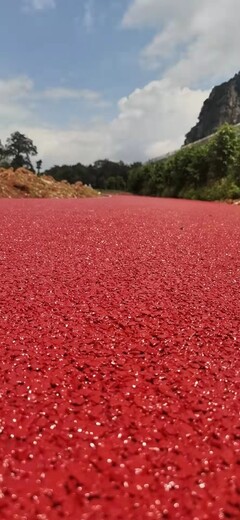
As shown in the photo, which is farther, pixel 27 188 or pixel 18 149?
pixel 18 149

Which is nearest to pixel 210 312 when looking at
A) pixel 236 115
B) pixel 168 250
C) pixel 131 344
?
pixel 131 344

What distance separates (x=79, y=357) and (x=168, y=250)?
2272 mm

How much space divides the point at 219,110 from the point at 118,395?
91612 mm

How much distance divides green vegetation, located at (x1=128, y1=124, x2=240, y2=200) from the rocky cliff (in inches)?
2313

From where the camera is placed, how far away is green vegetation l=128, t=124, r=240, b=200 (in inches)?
694

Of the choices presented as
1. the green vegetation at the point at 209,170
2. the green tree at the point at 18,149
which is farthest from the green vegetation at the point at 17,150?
the green vegetation at the point at 209,170

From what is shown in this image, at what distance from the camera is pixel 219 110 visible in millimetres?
85312

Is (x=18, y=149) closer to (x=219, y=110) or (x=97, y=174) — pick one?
(x=97, y=174)

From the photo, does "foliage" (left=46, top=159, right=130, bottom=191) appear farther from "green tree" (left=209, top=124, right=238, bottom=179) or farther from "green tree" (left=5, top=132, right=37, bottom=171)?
"green tree" (left=209, top=124, right=238, bottom=179)

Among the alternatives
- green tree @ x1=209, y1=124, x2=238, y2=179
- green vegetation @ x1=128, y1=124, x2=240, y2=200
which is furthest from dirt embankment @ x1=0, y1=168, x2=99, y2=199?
green tree @ x1=209, y1=124, x2=238, y2=179

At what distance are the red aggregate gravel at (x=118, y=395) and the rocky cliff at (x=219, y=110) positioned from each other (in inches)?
3266

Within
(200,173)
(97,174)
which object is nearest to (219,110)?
(97,174)

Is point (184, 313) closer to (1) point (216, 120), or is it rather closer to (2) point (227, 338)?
(2) point (227, 338)

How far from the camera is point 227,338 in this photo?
1.70 m
